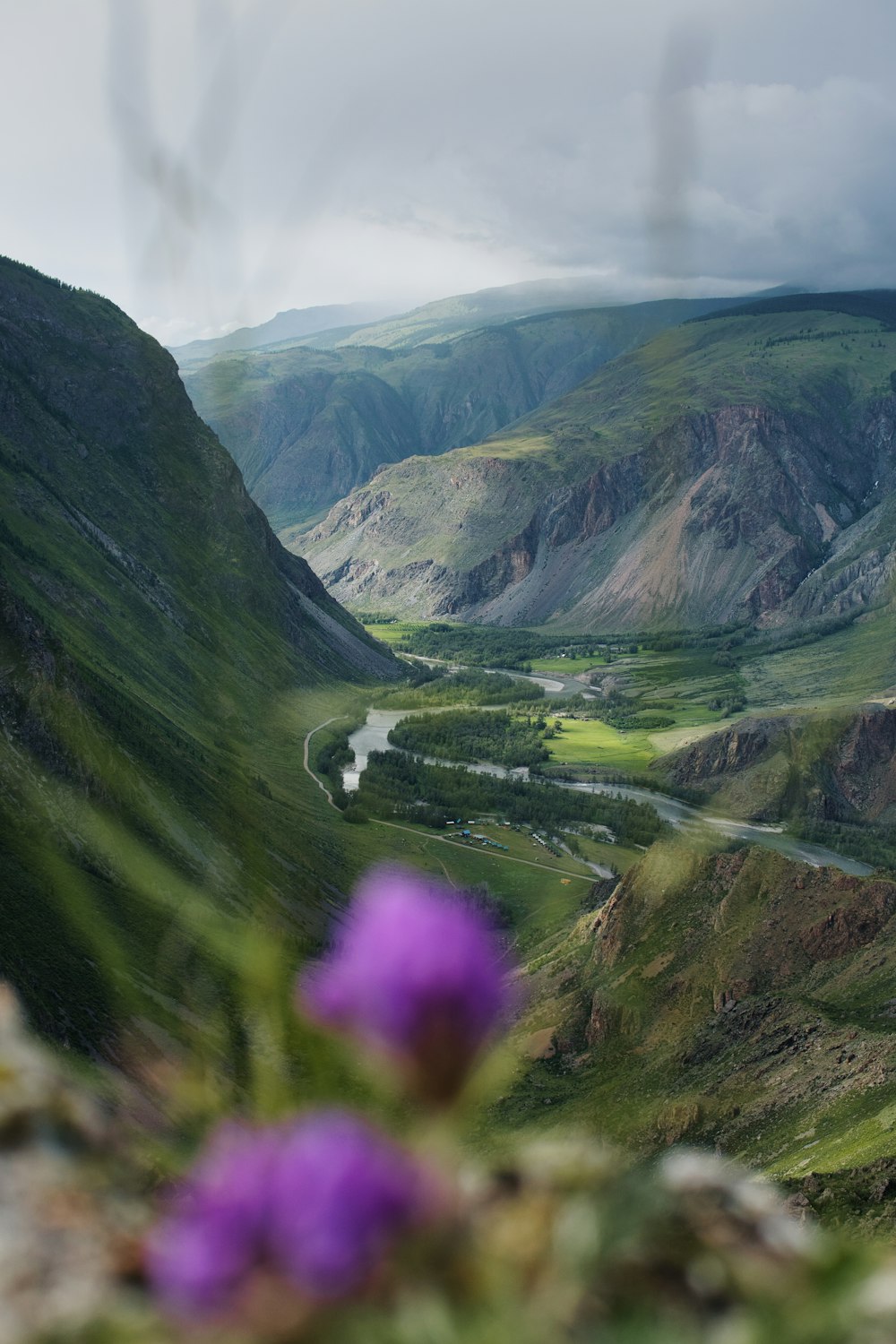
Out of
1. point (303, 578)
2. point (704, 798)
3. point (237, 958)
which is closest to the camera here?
point (237, 958)

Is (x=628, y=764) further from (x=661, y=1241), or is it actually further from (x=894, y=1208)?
(x=661, y=1241)

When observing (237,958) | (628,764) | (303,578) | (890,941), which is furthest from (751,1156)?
(303,578)

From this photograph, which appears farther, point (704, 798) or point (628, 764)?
point (628, 764)

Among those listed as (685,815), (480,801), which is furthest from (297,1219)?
(685,815)

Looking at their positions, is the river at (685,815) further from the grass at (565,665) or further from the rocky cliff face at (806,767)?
the grass at (565,665)

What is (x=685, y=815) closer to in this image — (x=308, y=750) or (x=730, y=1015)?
(x=308, y=750)

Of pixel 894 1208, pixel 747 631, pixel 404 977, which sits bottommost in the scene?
pixel 747 631
